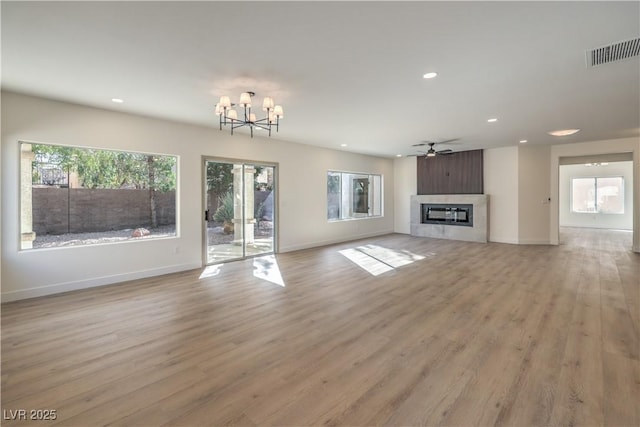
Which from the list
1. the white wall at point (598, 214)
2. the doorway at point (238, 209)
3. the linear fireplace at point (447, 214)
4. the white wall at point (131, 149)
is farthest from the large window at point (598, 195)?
the doorway at point (238, 209)

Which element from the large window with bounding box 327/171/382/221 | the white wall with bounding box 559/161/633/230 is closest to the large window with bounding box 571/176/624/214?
the white wall with bounding box 559/161/633/230

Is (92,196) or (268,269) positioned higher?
(92,196)

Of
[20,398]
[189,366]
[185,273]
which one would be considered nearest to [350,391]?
[189,366]

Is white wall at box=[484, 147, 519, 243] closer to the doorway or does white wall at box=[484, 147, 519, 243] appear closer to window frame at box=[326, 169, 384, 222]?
window frame at box=[326, 169, 384, 222]

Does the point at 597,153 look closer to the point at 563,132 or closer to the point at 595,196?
the point at 563,132

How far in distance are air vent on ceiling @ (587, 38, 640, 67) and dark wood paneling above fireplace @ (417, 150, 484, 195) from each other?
19.8 ft

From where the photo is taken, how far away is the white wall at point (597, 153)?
6863mm

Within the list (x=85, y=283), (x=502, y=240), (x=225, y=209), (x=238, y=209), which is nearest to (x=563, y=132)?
(x=502, y=240)

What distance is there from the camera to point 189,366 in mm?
2344

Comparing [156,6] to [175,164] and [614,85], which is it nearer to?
[175,164]

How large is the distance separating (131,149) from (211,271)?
98.6 inches

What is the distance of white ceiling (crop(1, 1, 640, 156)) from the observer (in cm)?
219

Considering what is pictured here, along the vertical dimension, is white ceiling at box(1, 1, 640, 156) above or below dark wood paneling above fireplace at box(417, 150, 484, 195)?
above

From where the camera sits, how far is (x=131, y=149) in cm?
480
